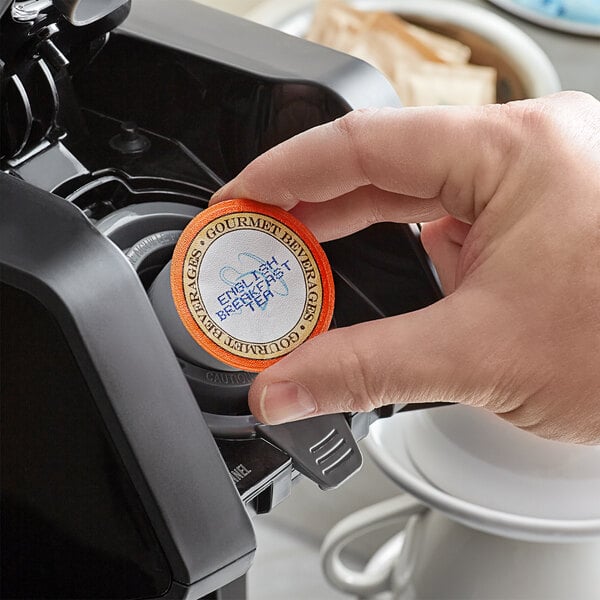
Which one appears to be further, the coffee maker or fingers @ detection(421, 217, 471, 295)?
fingers @ detection(421, 217, 471, 295)

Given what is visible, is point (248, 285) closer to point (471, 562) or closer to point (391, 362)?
point (391, 362)

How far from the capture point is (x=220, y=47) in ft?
1.45

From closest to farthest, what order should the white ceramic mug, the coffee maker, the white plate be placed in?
the coffee maker, the white ceramic mug, the white plate

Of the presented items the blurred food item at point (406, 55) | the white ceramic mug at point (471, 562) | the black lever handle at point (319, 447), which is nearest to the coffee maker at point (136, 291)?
the black lever handle at point (319, 447)

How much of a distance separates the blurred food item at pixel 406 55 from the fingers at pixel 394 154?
50 centimetres

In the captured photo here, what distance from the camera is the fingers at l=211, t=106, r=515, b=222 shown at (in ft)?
1.37

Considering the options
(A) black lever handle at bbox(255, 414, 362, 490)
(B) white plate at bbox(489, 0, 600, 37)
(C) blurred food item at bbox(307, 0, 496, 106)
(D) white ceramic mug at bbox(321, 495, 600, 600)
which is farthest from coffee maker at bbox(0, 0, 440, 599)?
(B) white plate at bbox(489, 0, 600, 37)

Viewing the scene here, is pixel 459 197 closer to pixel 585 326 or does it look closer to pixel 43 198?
pixel 585 326

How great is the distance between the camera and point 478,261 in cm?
42

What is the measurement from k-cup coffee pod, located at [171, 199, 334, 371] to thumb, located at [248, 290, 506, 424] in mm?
11

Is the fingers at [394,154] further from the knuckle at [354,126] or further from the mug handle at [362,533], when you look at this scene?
the mug handle at [362,533]

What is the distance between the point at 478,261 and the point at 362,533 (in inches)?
13.7

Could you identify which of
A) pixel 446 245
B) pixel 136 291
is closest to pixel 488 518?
pixel 446 245

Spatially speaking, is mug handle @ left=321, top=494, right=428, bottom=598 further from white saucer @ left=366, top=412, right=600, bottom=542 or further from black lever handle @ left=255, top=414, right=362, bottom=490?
black lever handle @ left=255, top=414, right=362, bottom=490
